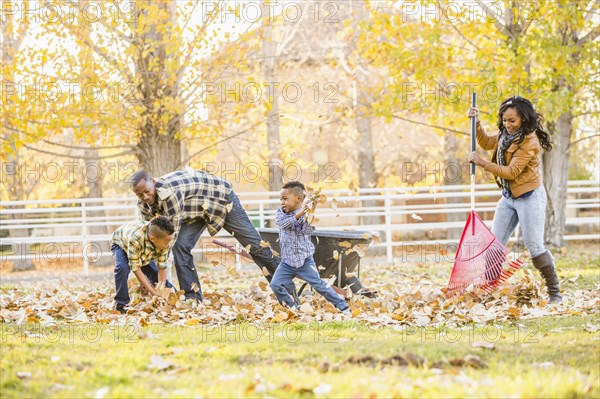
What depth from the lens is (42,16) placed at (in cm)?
1437

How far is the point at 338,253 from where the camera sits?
874cm

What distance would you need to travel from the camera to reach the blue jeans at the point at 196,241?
8.33 metres

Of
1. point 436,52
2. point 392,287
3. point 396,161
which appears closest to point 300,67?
point 396,161

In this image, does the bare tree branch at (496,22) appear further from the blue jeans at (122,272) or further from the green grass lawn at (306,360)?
the green grass lawn at (306,360)

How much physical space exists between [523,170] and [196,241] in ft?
10.8

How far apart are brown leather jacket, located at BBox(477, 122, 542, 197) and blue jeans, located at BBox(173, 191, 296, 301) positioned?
226 cm

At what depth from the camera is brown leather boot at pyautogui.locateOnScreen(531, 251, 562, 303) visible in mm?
7812

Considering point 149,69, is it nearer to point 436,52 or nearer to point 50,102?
point 50,102

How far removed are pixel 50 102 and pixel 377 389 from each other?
36.8 feet

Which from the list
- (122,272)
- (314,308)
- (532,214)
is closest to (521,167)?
(532,214)

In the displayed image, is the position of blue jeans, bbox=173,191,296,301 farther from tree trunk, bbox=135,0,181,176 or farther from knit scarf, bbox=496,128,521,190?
tree trunk, bbox=135,0,181,176

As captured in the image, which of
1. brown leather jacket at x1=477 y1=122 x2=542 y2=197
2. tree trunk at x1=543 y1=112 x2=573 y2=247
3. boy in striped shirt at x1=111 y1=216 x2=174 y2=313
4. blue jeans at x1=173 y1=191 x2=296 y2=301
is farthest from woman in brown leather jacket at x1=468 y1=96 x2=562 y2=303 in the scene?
tree trunk at x1=543 y1=112 x2=573 y2=247

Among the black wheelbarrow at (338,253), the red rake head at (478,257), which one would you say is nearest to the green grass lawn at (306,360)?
the red rake head at (478,257)

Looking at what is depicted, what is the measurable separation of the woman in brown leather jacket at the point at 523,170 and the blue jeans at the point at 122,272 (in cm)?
325
